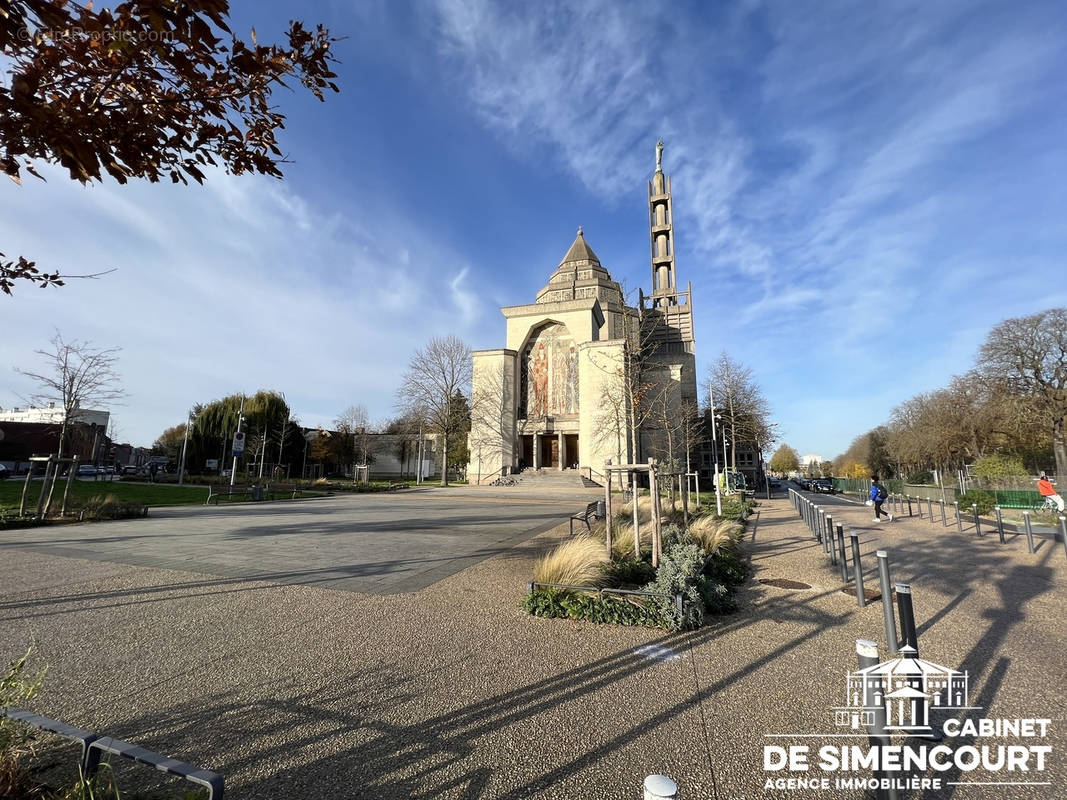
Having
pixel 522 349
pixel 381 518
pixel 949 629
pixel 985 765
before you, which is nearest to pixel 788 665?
pixel 985 765

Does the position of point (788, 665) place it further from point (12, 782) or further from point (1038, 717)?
point (12, 782)

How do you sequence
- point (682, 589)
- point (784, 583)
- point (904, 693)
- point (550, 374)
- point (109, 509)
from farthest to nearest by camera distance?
point (550, 374) < point (109, 509) < point (784, 583) < point (682, 589) < point (904, 693)

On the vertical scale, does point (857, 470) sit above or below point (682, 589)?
above

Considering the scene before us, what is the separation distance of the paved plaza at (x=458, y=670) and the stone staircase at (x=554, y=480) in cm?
2677

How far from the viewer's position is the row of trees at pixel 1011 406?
30859 millimetres

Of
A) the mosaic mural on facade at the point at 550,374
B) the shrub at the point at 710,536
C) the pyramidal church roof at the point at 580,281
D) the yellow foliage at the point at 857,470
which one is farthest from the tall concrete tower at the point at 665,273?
the shrub at the point at 710,536

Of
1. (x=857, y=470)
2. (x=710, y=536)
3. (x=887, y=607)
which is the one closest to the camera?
(x=887, y=607)

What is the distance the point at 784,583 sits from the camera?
762cm

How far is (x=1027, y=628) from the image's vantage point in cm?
547

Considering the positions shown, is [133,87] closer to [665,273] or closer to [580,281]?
[580,281]

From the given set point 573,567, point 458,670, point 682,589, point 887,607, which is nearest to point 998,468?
point 887,607

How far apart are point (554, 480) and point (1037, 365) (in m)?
35.2

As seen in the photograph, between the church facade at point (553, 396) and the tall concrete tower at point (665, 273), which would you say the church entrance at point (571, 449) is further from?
the tall concrete tower at point (665, 273)

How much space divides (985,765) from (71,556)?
43.3ft
